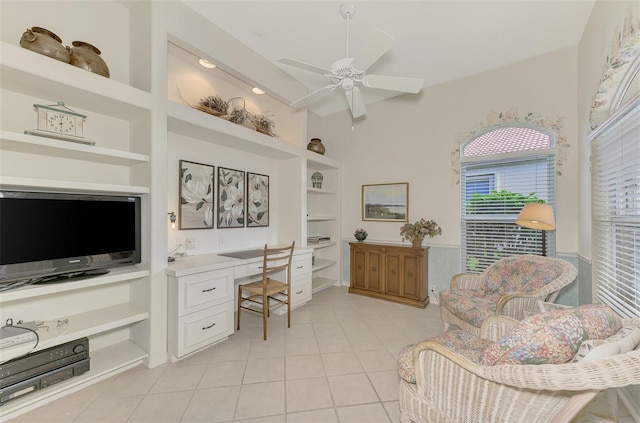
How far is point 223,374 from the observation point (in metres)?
2.17

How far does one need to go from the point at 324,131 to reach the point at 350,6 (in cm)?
270

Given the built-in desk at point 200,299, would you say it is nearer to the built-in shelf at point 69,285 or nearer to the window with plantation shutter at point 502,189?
the built-in shelf at point 69,285

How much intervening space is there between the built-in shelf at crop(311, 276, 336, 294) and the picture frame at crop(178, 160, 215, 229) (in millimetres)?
2015

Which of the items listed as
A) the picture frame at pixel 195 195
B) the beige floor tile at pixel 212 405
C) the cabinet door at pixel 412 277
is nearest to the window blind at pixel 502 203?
the cabinet door at pixel 412 277

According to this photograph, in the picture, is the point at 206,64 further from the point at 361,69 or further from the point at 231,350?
the point at 231,350

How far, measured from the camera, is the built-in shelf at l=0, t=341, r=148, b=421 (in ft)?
5.59

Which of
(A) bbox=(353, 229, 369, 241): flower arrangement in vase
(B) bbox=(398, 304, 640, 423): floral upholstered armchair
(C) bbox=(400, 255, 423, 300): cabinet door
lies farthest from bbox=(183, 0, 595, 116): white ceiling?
(B) bbox=(398, 304, 640, 423): floral upholstered armchair

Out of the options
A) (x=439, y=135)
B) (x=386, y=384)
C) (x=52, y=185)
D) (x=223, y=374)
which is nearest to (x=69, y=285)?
(x=52, y=185)

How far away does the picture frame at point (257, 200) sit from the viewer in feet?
12.4

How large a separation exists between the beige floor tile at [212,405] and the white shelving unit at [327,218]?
270cm

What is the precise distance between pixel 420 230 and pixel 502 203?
1077 millimetres

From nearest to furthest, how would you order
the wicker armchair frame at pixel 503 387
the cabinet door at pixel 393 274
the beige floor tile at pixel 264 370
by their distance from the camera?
the wicker armchair frame at pixel 503 387 < the beige floor tile at pixel 264 370 < the cabinet door at pixel 393 274

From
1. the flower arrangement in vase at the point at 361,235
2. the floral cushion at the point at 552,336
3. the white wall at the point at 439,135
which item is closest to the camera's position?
the floral cushion at the point at 552,336

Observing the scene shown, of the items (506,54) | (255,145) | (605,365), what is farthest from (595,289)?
(255,145)
